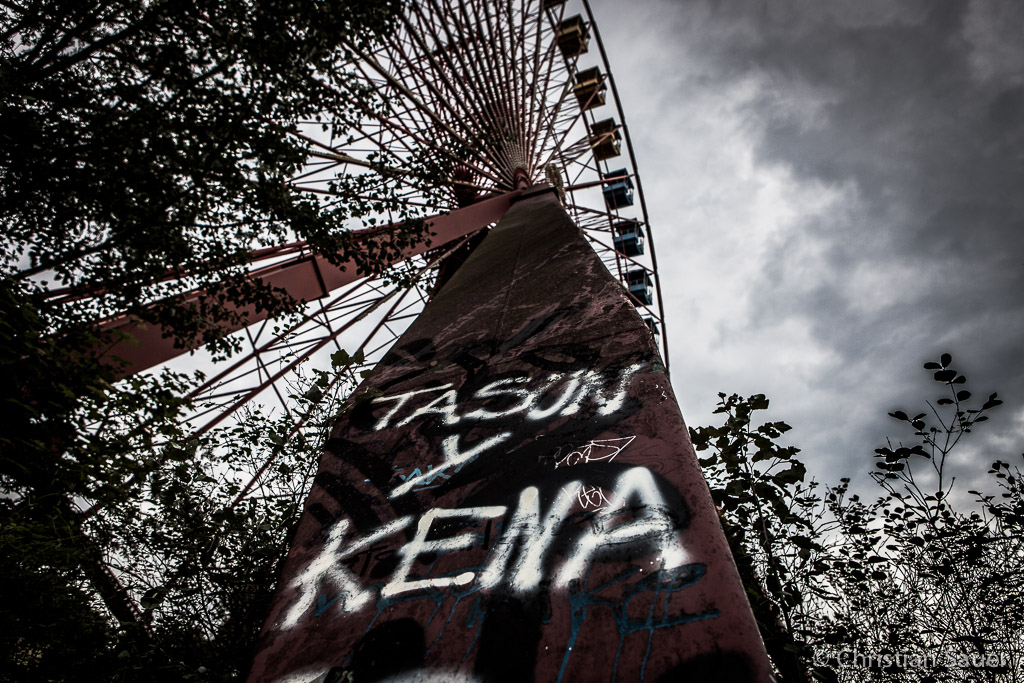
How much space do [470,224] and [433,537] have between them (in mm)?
8227

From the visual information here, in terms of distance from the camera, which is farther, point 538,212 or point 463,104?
point 463,104

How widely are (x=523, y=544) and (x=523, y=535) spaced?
0.04m

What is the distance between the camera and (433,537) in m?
2.20

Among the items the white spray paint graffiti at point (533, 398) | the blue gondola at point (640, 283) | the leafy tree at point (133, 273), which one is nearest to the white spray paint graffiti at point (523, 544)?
the white spray paint graffiti at point (533, 398)

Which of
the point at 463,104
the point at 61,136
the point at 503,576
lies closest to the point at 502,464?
the point at 503,576

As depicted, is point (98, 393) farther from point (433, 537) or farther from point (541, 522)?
point (541, 522)

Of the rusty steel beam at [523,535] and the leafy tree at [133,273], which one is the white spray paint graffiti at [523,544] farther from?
the leafy tree at [133,273]

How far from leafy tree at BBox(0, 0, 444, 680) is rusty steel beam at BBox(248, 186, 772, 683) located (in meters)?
2.07

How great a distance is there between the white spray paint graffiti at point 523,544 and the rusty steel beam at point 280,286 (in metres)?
2.86

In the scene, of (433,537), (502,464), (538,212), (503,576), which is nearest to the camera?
(503,576)

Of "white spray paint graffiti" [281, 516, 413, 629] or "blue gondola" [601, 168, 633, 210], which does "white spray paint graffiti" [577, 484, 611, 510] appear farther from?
"blue gondola" [601, 168, 633, 210]

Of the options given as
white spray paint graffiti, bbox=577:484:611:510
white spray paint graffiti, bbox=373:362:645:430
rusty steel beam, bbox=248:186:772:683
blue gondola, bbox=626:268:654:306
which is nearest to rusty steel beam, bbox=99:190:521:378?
white spray paint graffiti, bbox=373:362:645:430

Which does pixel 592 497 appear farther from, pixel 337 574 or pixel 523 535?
pixel 337 574

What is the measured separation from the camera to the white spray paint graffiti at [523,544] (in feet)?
5.78
